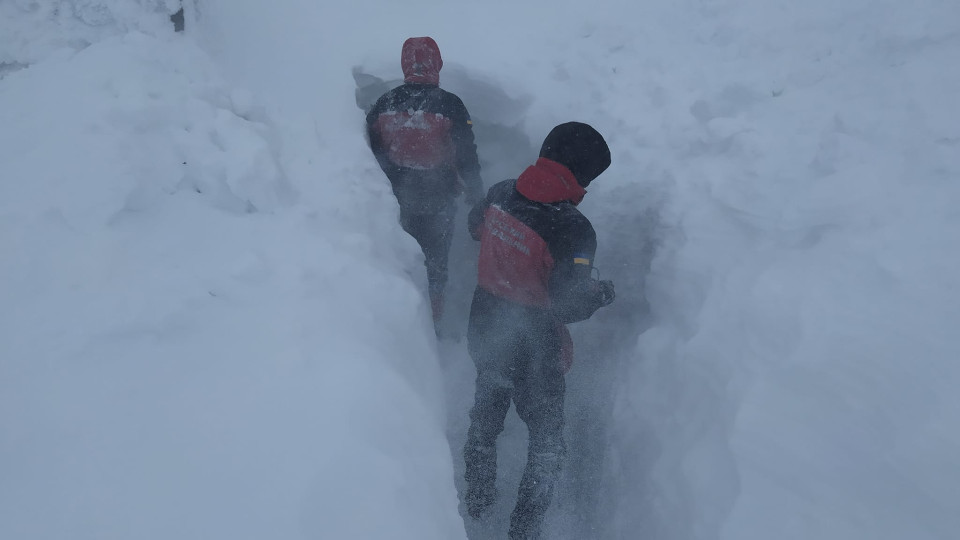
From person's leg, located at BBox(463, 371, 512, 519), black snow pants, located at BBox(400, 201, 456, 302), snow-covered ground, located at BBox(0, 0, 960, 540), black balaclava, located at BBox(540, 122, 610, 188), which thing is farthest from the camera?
black snow pants, located at BBox(400, 201, 456, 302)

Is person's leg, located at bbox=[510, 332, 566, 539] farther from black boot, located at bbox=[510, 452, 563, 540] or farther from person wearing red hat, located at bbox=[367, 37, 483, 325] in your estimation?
person wearing red hat, located at bbox=[367, 37, 483, 325]

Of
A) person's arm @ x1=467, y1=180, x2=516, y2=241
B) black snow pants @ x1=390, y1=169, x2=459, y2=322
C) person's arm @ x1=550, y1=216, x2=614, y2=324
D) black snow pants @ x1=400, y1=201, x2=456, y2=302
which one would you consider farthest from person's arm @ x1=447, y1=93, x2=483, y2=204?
person's arm @ x1=550, y1=216, x2=614, y2=324

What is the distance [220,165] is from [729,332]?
276 centimetres

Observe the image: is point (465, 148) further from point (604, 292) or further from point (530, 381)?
point (530, 381)

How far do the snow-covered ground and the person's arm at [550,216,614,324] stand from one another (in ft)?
2.33

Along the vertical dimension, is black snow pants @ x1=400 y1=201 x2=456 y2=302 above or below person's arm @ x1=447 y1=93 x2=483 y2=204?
below

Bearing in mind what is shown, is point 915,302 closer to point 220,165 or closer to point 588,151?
point 588,151

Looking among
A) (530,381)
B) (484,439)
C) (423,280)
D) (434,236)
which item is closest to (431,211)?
(434,236)

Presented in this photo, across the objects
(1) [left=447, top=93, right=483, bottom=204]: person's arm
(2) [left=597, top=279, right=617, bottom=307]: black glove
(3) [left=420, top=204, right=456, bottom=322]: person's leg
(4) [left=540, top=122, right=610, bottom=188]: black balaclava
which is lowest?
(3) [left=420, top=204, right=456, bottom=322]: person's leg

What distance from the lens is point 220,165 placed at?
269 cm

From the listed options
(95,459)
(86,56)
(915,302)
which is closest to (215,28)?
(86,56)

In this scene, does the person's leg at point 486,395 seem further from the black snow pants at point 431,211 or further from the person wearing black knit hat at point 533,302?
the black snow pants at point 431,211

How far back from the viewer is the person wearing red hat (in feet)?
11.2

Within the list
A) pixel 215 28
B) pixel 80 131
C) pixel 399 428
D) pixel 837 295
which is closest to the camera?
pixel 399 428
